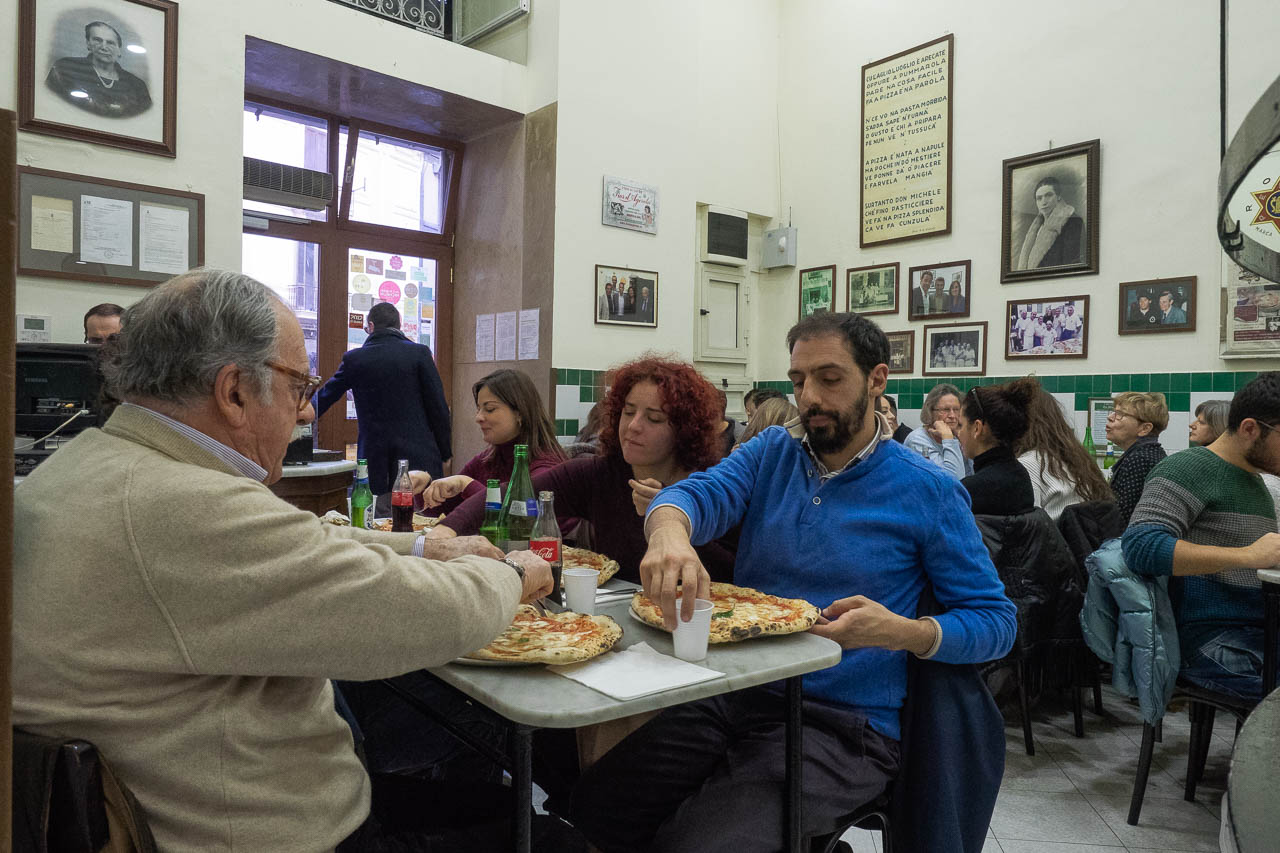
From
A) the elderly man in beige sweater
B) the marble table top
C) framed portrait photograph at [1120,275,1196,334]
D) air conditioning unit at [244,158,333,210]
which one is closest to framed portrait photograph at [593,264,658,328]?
air conditioning unit at [244,158,333,210]

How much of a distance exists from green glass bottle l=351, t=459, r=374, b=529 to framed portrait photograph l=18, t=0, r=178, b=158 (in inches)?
104

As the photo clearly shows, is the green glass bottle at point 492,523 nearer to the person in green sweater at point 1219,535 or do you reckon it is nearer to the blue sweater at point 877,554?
the blue sweater at point 877,554

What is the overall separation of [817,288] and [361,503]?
16.4ft

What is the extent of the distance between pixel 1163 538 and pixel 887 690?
131 centimetres

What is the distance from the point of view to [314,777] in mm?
1136

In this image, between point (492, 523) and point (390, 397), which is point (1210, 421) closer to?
point (492, 523)

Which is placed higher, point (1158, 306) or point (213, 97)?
point (213, 97)

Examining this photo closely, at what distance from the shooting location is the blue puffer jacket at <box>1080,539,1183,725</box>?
8.21ft

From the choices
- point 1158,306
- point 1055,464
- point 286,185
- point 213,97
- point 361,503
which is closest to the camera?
point 361,503

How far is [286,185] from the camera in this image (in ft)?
17.0

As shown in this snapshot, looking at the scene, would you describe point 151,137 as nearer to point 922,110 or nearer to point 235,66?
point 235,66

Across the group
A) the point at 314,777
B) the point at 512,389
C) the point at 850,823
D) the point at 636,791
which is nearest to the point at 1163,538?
the point at 850,823

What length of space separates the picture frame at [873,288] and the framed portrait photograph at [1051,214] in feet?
2.79

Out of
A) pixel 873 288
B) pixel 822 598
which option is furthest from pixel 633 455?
pixel 873 288
